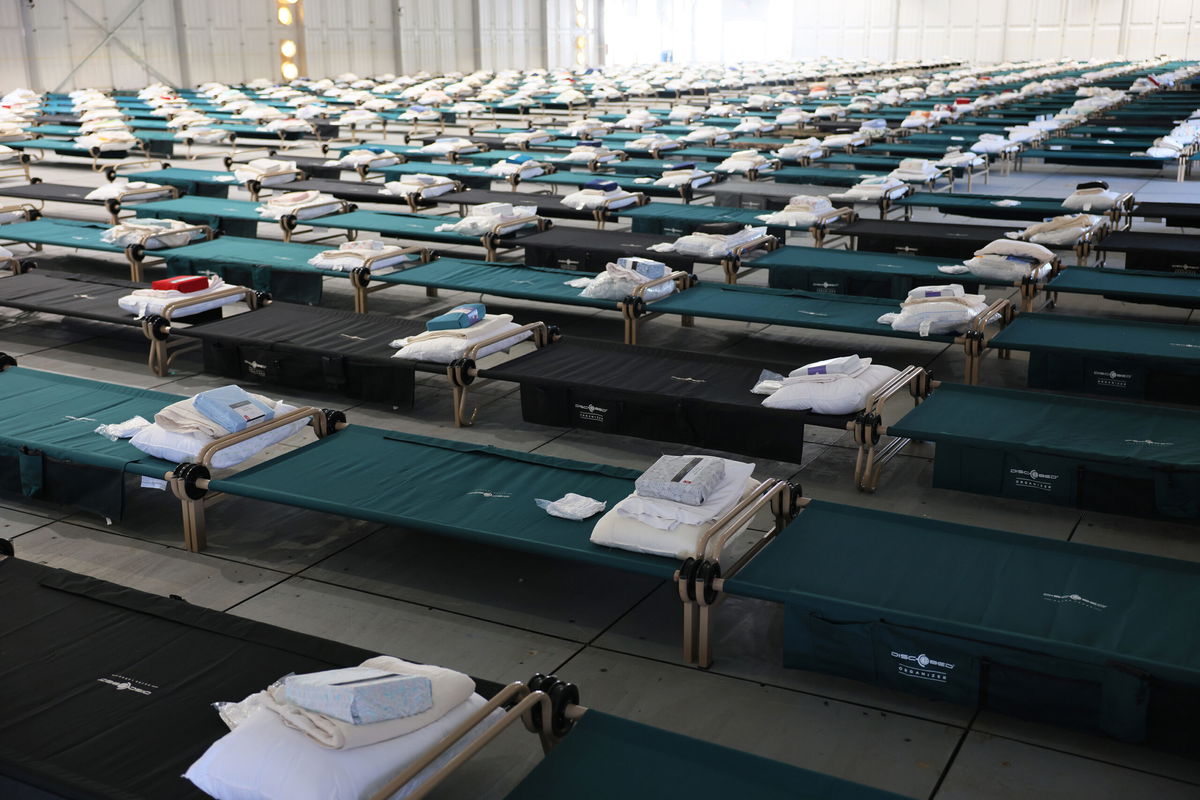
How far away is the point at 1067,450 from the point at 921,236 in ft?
15.7

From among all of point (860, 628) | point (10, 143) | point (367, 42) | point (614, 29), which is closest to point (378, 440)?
point (860, 628)

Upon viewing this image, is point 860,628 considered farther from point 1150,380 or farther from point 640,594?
point 1150,380

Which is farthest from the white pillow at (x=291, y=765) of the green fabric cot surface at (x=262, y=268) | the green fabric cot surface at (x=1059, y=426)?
the green fabric cot surface at (x=262, y=268)

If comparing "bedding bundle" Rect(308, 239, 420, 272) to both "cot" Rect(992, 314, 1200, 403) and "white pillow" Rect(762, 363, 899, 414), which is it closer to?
"white pillow" Rect(762, 363, 899, 414)

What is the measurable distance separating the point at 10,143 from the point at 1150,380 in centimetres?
1532

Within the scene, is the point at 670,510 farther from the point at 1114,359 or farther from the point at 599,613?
the point at 1114,359

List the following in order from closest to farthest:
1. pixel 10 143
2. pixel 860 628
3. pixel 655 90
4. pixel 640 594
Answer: pixel 860 628 → pixel 640 594 → pixel 10 143 → pixel 655 90

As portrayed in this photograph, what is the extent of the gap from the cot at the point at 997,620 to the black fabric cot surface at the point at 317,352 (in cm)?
290

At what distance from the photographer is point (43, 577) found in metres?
3.87

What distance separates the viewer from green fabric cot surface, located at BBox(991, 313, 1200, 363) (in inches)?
238

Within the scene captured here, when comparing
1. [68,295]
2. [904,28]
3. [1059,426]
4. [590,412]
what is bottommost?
[590,412]

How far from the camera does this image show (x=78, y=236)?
30.4 feet

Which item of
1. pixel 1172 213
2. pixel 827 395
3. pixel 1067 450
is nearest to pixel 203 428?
pixel 827 395

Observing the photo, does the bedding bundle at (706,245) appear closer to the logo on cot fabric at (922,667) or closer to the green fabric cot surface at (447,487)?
the green fabric cot surface at (447,487)
